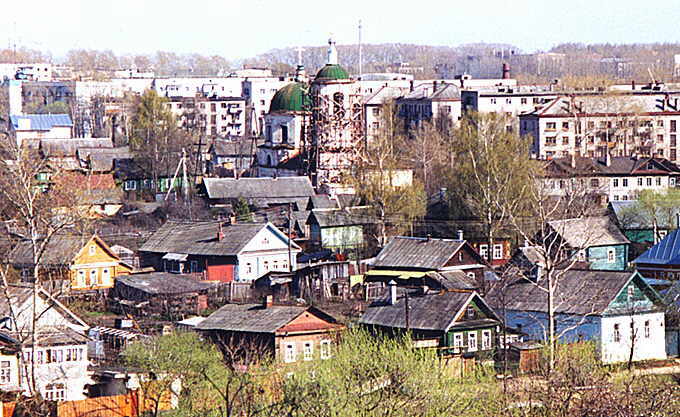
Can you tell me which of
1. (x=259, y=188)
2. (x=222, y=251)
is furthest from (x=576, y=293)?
(x=259, y=188)

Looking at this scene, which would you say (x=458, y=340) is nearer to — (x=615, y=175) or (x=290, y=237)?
(x=290, y=237)

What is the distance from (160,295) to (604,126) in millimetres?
31841

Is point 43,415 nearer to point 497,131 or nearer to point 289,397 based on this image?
point 289,397

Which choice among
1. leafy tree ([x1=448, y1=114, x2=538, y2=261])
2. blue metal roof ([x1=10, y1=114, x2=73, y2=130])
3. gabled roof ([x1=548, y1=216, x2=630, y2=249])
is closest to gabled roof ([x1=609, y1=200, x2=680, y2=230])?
gabled roof ([x1=548, y1=216, x2=630, y2=249])

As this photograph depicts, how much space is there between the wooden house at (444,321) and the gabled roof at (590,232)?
29.7 feet

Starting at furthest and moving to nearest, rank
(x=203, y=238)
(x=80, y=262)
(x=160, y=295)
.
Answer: (x=203, y=238) → (x=80, y=262) → (x=160, y=295)

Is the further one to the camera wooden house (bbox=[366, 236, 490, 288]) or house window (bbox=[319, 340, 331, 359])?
wooden house (bbox=[366, 236, 490, 288])

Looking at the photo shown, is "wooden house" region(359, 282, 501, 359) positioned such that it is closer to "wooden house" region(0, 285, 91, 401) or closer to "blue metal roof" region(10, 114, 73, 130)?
"wooden house" region(0, 285, 91, 401)

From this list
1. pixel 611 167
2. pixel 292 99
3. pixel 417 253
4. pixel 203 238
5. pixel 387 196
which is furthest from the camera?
pixel 292 99

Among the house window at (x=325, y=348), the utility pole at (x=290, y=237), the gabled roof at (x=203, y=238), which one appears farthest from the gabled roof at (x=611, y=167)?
the house window at (x=325, y=348)

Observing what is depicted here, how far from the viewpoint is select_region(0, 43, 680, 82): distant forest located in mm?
130312

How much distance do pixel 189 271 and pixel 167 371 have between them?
13.3m

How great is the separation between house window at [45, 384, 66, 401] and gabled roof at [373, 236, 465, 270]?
1043cm

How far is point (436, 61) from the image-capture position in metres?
162
